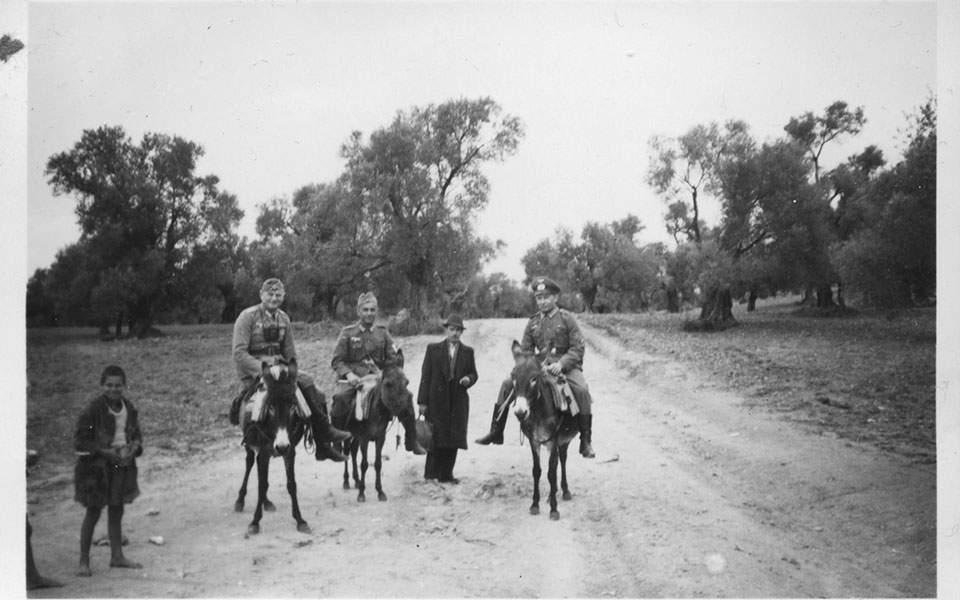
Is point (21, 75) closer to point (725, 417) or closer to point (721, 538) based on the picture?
point (721, 538)

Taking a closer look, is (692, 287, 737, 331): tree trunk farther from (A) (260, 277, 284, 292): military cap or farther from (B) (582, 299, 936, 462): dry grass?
(A) (260, 277, 284, 292): military cap

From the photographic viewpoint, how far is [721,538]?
196 inches

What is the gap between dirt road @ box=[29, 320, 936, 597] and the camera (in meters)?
4.53

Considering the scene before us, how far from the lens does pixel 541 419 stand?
5.60 meters

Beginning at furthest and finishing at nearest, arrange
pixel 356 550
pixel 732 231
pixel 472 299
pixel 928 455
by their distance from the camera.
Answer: pixel 472 299 < pixel 732 231 < pixel 928 455 < pixel 356 550

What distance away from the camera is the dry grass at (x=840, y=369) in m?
6.51

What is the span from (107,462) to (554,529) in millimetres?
3733

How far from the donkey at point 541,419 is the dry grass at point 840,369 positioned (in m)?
3.83

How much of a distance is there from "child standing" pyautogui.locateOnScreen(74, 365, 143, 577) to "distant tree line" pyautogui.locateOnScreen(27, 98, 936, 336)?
7.48 ft

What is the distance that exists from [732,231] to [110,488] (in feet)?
31.2

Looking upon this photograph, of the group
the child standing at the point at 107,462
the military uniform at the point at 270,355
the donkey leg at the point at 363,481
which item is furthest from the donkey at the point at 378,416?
the child standing at the point at 107,462

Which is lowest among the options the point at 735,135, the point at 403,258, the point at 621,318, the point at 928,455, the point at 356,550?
the point at 356,550

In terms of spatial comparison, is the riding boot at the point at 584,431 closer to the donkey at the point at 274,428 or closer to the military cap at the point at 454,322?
the military cap at the point at 454,322

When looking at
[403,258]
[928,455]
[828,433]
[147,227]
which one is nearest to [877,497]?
[928,455]
